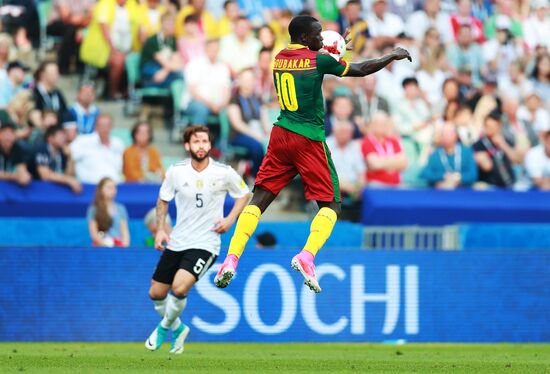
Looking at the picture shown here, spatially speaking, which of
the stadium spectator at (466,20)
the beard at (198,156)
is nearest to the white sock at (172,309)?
the beard at (198,156)

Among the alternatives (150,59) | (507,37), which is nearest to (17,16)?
(150,59)

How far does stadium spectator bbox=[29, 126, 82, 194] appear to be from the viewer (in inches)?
697

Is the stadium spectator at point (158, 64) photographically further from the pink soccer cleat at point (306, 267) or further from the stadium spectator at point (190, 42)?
the pink soccer cleat at point (306, 267)

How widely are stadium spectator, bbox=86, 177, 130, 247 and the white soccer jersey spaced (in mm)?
3472

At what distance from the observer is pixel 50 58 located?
2053 cm

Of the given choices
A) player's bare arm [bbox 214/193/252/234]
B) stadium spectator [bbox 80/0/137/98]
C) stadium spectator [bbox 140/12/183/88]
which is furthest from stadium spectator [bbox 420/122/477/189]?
player's bare arm [bbox 214/193/252/234]

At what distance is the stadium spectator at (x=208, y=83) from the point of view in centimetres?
1948

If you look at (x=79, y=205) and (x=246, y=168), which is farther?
(x=246, y=168)

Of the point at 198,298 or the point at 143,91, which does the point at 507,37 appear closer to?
A: the point at 143,91

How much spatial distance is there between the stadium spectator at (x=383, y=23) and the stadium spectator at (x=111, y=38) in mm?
4256

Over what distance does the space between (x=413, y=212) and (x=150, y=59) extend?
187 inches

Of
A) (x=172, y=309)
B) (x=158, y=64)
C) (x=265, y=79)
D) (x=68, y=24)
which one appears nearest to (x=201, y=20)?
(x=158, y=64)

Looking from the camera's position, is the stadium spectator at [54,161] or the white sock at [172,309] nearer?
the white sock at [172,309]

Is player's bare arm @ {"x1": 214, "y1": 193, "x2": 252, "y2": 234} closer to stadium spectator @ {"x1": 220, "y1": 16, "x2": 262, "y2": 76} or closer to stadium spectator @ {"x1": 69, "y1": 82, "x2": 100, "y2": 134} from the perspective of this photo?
stadium spectator @ {"x1": 69, "y1": 82, "x2": 100, "y2": 134}
